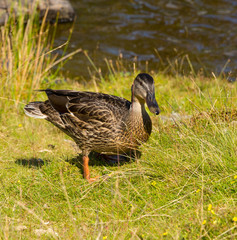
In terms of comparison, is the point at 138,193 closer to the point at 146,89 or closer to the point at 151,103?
the point at 151,103

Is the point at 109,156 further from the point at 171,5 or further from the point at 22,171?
the point at 171,5

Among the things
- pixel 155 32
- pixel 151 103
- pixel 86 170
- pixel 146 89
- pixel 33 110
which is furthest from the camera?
pixel 155 32

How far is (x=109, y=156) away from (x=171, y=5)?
867 centimetres

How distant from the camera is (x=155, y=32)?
11.1m

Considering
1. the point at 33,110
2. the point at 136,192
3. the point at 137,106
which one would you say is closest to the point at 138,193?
the point at 136,192

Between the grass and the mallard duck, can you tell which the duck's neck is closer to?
the mallard duck

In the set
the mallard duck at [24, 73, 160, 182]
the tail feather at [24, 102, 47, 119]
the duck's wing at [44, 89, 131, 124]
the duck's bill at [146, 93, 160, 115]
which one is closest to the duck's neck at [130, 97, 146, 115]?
the mallard duck at [24, 73, 160, 182]

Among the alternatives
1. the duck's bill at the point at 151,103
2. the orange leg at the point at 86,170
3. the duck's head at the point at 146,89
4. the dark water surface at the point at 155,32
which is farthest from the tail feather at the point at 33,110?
the dark water surface at the point at 155,32

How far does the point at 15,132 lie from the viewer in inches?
233

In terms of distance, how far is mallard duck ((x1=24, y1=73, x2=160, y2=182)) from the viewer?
4.39 metres

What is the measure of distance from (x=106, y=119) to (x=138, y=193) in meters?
1.11

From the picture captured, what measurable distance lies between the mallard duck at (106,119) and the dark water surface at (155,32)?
4350mm

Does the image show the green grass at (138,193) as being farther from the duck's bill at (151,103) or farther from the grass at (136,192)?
the duck's bill at (151,103)

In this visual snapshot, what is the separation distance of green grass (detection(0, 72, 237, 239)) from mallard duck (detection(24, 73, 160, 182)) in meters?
0.26
